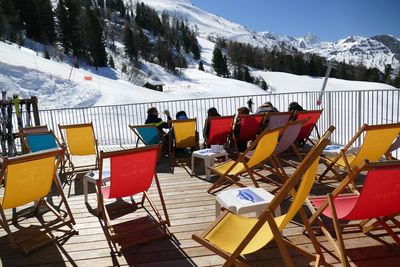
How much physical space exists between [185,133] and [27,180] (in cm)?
368

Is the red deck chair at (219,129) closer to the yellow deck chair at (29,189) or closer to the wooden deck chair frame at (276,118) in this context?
the wooden deck chair frame at (276,118)

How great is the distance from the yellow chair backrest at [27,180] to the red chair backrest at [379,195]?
2.66m

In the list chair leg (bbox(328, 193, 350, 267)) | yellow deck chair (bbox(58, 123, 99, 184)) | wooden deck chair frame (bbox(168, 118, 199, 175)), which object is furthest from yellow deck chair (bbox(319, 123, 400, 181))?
yellow deck chair (bbox(58, 123, 99, 184))

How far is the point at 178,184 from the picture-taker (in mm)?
5125

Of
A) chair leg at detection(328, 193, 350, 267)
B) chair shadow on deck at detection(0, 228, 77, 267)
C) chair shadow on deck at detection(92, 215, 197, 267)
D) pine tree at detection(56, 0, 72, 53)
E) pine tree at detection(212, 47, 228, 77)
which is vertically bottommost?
chair shadow on deck at detection(0, 228, 77, 267)

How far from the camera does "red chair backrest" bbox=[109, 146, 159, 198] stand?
3398 mm

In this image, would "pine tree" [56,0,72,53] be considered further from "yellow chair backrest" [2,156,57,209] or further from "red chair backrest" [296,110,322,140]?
"yellow chair backrest" [2,156,57,209]

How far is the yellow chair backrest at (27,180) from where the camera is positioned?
313cm

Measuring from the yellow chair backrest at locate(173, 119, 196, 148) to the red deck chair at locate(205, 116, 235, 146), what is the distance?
34 centimetres

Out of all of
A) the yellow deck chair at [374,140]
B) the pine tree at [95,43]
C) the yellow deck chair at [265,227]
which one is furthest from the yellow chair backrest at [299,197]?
the pine tree at [95,43]

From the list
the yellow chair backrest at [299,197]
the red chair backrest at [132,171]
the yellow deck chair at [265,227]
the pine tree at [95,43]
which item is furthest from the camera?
the pine tree at [95,43]

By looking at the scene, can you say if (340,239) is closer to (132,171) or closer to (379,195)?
(379,195)

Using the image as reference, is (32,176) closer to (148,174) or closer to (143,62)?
(148,174)

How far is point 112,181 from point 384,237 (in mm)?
2497
